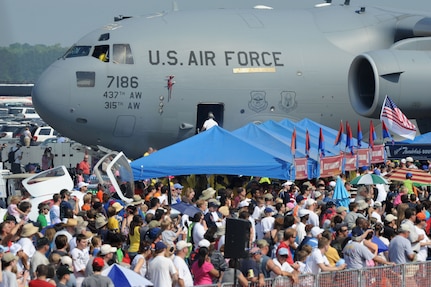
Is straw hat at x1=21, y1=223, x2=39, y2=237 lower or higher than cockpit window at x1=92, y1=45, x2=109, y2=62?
lower

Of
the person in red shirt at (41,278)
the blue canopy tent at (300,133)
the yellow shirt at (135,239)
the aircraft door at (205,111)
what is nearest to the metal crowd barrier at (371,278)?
the person in red shirt at (41,278)

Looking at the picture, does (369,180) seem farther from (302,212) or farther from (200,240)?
(200,240)

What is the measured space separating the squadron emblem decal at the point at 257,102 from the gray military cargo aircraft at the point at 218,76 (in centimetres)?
3

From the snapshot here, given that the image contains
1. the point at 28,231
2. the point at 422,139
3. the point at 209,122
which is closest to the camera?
the point at 28,231

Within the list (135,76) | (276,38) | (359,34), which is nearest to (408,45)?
(359,34)

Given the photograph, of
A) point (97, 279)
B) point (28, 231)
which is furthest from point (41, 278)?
point (28, 231)

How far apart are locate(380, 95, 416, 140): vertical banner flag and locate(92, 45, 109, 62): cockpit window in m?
6.86

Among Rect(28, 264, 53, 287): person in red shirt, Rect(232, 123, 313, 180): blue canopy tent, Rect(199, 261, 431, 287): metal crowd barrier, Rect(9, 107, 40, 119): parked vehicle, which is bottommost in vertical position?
Rect(9, 107, 40, 119): parked vehicle

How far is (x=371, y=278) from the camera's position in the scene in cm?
1476

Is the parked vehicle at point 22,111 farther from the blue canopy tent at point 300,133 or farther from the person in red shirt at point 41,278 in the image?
the person in red shirt at point 41,278

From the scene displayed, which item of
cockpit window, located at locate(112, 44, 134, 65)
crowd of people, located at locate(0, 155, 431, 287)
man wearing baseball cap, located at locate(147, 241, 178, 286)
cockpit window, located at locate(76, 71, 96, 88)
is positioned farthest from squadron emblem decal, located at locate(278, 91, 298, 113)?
man wearing baseball cap, located at locate(147, 241, 178, 286)

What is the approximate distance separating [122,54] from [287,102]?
448 centimetres

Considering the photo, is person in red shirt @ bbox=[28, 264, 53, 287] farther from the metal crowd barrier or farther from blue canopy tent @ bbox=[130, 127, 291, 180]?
blue canopy tent @ bbox=[130, 127, 291, 180]

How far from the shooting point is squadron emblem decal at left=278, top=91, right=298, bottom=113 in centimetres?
2908
